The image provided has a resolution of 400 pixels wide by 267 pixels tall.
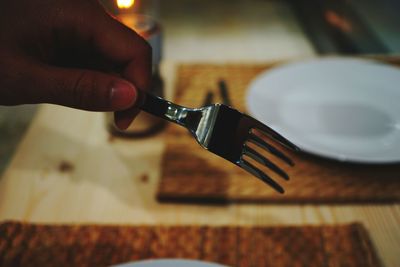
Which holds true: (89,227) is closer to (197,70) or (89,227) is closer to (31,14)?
(31,14)

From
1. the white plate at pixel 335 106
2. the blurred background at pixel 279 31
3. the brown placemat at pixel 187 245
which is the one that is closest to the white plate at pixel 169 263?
the brown placemat at pixel 187 245

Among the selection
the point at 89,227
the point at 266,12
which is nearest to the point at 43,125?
the point at 89,227

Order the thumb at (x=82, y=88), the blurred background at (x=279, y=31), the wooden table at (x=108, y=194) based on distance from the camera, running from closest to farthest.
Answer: the thumb at (x=82, y=88), the wooden table at (x=108, y=194), the blurred background at (x=279, y=31)

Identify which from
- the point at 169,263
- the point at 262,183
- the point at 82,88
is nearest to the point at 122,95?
the point at 82,88

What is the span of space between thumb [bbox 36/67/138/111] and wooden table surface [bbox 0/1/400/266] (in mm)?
221

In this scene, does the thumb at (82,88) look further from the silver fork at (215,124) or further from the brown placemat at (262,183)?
the brown placemat at (262,183)

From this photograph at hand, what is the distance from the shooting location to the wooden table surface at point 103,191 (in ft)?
1.78

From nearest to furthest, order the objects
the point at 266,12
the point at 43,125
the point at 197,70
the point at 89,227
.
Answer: the point at 89,227
the point at 43,125
the point at 197,70
the point at 266,12

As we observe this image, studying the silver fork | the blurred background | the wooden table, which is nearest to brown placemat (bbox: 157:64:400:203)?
the wooden table

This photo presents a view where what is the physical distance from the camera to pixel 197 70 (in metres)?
0.88

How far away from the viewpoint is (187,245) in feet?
1.64

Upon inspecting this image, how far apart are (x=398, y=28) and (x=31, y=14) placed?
0.93 metres

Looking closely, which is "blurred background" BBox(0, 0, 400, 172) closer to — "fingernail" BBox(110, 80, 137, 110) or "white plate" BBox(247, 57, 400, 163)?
"white plate" BBox(247, 57, 400, 163)

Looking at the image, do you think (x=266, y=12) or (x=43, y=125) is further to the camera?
(x=266, y=12)
